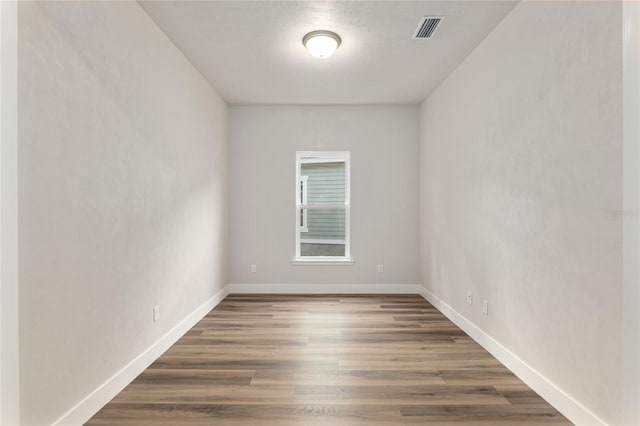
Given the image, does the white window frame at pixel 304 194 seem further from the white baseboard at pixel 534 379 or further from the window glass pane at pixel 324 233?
the white baseboard at pixel 534 379

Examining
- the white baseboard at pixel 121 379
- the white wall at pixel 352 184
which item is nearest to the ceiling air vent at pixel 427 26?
the white wall at pixel 352 184

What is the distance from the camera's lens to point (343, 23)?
114 inches

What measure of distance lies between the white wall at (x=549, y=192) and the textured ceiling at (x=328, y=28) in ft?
1.24

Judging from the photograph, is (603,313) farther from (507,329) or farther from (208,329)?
(208,329)

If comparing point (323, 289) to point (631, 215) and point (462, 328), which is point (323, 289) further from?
point (631, 215)

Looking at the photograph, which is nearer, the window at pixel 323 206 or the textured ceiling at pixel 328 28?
the textured ceiling at pixel 328 28

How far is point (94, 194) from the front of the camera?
210 cm

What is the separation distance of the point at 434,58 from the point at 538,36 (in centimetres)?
131

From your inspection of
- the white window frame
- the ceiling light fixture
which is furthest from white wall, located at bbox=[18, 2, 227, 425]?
the white window frame

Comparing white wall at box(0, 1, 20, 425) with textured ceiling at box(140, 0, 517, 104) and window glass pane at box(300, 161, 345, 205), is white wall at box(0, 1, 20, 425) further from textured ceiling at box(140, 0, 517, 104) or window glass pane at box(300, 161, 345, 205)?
window glass pane at box(300, 161, 345, 205)

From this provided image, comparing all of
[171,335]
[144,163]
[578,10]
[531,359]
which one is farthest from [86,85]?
[531,359]

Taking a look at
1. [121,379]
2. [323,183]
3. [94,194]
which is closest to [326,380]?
[121,379]

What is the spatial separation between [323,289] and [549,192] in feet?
11.5

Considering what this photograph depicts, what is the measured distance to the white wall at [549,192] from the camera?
1.79 meters
